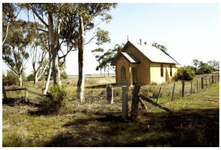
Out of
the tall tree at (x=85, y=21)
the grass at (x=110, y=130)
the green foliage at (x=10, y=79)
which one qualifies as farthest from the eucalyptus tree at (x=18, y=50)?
the grass at (x=110, y=130)

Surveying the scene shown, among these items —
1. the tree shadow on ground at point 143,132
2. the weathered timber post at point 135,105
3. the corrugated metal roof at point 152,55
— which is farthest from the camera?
the corrugated metal roof at point 152,55

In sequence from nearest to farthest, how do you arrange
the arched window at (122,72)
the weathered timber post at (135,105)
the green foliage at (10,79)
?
the weathered timber post at (135,105)
the arched window at (122,72)
the green foliage at (10,79)

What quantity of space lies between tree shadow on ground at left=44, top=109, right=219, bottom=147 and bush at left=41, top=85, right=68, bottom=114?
1.85 metres

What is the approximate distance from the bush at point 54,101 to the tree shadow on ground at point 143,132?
6.06 ft

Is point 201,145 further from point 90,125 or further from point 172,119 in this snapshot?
point 90,125

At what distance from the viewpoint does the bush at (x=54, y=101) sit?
862 centimetres

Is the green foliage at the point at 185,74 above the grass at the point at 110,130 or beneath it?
above

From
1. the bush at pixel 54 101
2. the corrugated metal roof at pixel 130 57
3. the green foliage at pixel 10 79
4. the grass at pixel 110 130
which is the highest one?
the corrugated metal roof at pixel 130 57

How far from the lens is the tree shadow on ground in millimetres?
4832

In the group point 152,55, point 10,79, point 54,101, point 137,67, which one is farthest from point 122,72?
point 10,79

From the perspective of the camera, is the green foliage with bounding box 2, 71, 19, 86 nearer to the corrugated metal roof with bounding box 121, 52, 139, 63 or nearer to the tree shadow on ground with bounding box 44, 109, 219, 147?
the corrugated metal roof with bounding box 121, 52, 139, 63

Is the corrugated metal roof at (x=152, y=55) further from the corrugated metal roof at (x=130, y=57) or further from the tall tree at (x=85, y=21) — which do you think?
the tall tree at (x=85, y=21)

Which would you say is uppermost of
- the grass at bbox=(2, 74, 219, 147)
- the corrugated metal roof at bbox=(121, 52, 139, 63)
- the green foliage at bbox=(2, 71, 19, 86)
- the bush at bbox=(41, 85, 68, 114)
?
the corrugated metal roof at bbox=(121, 52, 139, 63)

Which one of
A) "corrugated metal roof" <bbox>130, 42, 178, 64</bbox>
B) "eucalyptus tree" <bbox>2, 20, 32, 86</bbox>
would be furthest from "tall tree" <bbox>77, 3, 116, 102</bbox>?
"eucalyptus tree" <bbox>2, 20, 32, 86</bbox>
